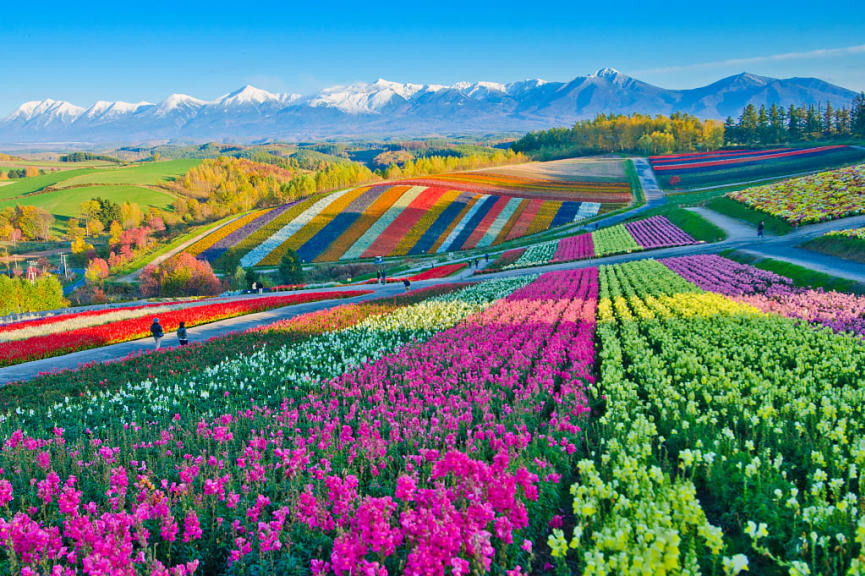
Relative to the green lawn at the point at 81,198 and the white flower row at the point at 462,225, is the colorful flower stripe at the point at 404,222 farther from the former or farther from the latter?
the green lawn at the point at 81,198

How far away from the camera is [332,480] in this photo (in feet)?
19.3

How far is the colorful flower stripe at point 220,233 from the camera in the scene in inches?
2965

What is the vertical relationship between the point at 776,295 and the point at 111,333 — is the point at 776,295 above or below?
above

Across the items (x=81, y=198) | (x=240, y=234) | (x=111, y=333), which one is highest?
(x=81, y=198)

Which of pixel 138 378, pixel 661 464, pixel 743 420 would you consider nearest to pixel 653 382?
pixel 743 420

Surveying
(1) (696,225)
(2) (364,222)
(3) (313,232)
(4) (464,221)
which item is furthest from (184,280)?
(1) (696,225)

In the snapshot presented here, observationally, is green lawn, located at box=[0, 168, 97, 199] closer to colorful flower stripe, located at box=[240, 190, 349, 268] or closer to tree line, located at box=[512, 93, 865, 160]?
colorful flower stripe, located at box=[240, 190, 349, 268]

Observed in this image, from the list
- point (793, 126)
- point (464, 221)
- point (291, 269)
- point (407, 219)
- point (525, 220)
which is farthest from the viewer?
point (793, 126)

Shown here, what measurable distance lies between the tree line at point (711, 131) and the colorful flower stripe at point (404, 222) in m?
66.6

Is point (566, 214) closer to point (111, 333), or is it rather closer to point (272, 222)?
point (272, 222)

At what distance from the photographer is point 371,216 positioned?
8238cm

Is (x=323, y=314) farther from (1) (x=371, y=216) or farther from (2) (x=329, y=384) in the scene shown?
(1) (x=371, y=216)

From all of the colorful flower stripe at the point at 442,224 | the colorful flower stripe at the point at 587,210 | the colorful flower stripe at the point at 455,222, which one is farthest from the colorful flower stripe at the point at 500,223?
the colorful flower stripe at the point at 587,210

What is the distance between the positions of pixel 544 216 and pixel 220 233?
51.7 metres
